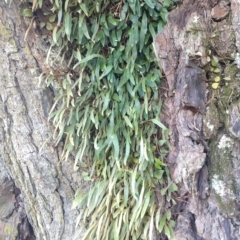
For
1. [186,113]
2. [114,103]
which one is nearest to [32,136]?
[114,103]

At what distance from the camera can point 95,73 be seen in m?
1.20

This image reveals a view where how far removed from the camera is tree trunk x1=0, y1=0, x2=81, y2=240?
47.0 inches

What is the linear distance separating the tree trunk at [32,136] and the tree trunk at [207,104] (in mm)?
507

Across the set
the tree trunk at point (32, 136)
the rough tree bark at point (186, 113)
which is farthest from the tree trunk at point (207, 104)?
the tree trunk at point (32, 136)

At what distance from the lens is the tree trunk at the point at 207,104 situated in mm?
1087

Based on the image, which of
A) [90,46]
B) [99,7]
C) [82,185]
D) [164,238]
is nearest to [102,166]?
[82,185]

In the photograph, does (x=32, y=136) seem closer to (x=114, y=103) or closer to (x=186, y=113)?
(x=114, y=103)

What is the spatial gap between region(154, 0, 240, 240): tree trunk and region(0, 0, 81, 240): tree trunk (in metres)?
0.51

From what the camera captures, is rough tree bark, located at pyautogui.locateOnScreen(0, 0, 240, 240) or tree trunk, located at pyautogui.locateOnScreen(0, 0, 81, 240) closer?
rough tree bark, located at pyautogui.locateOnScreen(0, 0, 240, 240)

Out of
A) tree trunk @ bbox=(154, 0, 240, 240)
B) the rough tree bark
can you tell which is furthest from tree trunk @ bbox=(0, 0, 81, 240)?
tree trunk @ bbox=(154, 0, 240, 240)

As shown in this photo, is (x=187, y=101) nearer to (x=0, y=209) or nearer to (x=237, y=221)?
(x=237, y=221)

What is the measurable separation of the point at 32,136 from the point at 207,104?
2.41ft

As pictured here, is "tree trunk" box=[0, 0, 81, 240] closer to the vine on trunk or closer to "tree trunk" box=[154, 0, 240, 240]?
the vine on trunk

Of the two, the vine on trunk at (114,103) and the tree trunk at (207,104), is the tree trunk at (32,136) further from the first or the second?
the tree trunk at (207,104)
